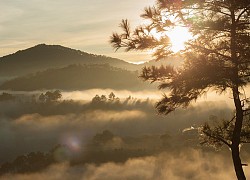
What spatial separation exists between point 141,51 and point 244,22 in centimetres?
505

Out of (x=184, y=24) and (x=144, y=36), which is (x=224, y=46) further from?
(x=144, y=36)

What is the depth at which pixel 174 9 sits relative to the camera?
18.3m

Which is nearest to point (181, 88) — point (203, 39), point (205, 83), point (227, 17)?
point (205, 83)

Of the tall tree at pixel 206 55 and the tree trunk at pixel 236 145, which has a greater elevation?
the tall tree at pixel 206 55

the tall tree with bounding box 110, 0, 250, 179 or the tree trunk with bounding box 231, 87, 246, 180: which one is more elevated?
the tall tree with bounding box 110, 0, 250, 179

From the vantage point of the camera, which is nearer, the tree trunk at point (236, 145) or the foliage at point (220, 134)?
the tree trunk at point (236, 145)

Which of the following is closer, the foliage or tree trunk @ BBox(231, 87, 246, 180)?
tree trunk @ BBox(231, 87, 246, 180)

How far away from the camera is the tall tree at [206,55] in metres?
17.2

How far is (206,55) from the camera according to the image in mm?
17891

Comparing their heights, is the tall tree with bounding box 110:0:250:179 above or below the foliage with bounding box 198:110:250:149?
above

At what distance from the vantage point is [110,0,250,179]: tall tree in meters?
17.2

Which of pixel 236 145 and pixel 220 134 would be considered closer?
pixel 236 145

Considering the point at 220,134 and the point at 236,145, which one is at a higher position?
the point at 220,134

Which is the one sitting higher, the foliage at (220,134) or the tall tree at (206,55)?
the tall tree at (206,55)
